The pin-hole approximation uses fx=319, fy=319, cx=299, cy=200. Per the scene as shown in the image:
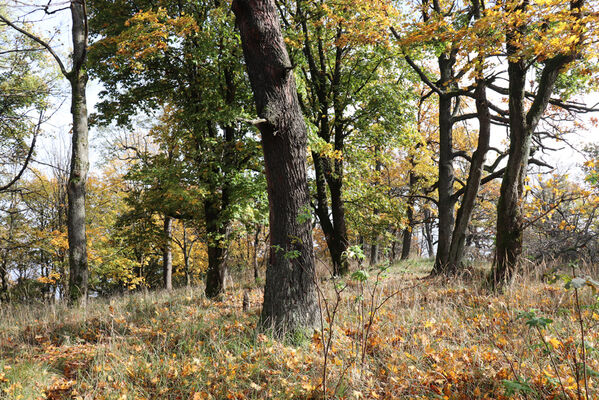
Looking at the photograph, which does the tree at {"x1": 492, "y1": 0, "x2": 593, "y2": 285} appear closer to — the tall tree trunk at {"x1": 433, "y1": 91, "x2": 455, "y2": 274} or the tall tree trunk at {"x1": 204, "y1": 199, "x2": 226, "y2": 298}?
the tall tree trunk at {"x1": 433, "y1": 91, "x2": 455, "y2": 274}

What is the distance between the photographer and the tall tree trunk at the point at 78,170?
709 centimetres

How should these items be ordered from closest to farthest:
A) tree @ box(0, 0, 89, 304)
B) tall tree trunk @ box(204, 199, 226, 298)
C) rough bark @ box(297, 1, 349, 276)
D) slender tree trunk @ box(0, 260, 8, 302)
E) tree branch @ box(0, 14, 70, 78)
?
tree branch @ box(0, 14, 70, 78) < tree @ box(0, 0, 89, 304) < tall tree trunk @ box(204, 199, 226, 298) < rough bark @ box(297, 1, 349, 276) < slender tree trunk @ box(0, 260, 8, 302)

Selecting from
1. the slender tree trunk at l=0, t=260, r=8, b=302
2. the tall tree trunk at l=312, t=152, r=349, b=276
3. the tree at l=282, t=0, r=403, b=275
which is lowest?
the slender tree trunk at l=0, t=260, r=8, b=302

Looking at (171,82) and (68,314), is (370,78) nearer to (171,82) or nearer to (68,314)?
(171,82)

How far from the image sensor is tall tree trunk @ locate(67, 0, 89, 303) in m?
7.09

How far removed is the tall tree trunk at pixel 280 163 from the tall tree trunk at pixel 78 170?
5251mm

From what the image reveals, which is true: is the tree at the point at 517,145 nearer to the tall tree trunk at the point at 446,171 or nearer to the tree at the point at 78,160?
the tall tree trunk at the point at 446,171

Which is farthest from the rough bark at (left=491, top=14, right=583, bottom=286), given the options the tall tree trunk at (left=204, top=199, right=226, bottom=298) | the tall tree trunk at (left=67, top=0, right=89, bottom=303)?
the tall tree trunk at (left=67, top=0, right=89, bottom=303)

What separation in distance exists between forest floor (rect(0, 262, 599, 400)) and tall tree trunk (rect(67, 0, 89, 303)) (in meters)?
2.16

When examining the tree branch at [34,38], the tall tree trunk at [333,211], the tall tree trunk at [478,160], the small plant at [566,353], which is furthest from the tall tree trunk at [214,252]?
the small plant at [566,353]

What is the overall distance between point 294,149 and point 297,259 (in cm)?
140

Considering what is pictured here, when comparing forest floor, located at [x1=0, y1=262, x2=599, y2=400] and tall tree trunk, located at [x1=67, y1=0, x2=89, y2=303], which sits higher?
tall tree trunk, located at [x1=67, y1=0, x2=89, y2=303]

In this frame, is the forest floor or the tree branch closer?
the forest floor

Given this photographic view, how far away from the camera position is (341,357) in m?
3.20
